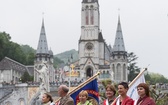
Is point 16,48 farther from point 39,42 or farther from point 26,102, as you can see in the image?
point 26,102

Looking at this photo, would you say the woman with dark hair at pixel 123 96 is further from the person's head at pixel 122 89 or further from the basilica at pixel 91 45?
the basilica at pixel 91 45

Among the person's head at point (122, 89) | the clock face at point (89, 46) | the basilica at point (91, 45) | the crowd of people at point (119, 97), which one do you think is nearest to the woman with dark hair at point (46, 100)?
the crowd of people at point (119, 97)

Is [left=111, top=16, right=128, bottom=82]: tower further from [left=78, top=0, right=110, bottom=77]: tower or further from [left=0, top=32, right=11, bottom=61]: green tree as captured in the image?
[left=0, top=32, right=11, bottom=61]: green tree

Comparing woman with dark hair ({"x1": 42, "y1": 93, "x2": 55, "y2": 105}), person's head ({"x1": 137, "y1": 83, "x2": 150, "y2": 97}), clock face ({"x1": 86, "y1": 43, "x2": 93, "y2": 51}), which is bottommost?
woman with dark hair ({"x1": 42, "y1": 93, "x2": 55, "y2": 105})

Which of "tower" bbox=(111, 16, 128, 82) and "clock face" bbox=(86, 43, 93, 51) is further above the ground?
"clock face" bbox=(86, 43, 93, 51)

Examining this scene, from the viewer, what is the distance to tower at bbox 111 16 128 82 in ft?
235

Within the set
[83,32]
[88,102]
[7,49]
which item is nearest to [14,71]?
[7,49]

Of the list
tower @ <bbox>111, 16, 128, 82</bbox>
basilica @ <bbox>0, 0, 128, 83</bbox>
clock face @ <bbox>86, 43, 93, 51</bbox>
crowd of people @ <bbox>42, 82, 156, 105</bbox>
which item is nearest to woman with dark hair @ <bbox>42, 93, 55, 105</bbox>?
crowd of people @ <bbox>42, 82, 156, 105</bbox>

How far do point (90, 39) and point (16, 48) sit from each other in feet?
41.5

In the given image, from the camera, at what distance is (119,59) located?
73188mm

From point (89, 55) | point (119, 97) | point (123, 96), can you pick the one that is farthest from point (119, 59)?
point (123, 96)

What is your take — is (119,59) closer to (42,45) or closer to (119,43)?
(119,43)

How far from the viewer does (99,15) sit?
8212 centimetres

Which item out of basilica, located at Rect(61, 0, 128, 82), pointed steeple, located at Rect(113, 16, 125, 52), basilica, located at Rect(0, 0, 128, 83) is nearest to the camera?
basilica, located at Rect(0, 0, 128, 83)
